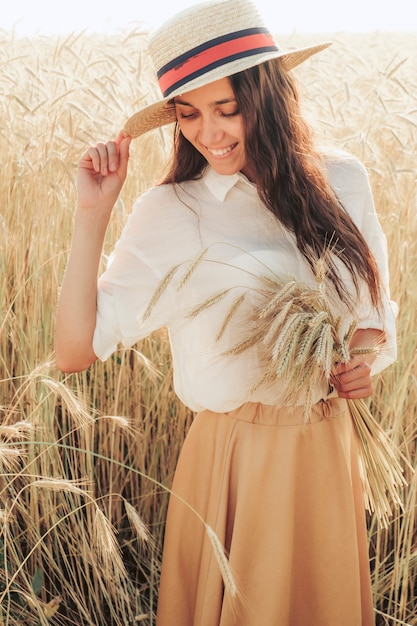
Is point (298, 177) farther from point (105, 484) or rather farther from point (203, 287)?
point (105, 484)

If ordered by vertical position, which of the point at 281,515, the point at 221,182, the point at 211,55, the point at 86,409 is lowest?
the point at 281,515

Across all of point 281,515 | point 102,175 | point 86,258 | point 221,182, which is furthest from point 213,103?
point 281,515

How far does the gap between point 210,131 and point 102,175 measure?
251 mm

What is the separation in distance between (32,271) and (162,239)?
66 centimetres

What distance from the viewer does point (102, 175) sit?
1495 mm

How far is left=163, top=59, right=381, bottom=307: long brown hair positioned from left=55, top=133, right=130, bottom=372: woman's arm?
11.4 inches

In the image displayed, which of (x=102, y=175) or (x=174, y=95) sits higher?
(x=174, y=95)

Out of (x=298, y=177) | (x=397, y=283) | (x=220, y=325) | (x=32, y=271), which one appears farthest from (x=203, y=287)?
(x=397, y=283)

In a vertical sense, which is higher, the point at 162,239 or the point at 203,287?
the point at 162,239

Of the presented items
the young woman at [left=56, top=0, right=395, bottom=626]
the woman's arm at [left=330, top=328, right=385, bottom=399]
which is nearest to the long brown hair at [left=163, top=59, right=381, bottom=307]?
the young woman at [left=56, top=0, right=395, bottom=626]

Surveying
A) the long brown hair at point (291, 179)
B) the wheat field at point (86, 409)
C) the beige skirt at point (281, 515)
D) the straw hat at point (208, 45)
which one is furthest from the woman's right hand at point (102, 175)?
the beige skirt at point (281, 515)

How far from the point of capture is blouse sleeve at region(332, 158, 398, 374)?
1.51m

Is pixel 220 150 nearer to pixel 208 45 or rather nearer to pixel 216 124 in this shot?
pixel 216 124

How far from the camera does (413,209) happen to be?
84.5 inches
